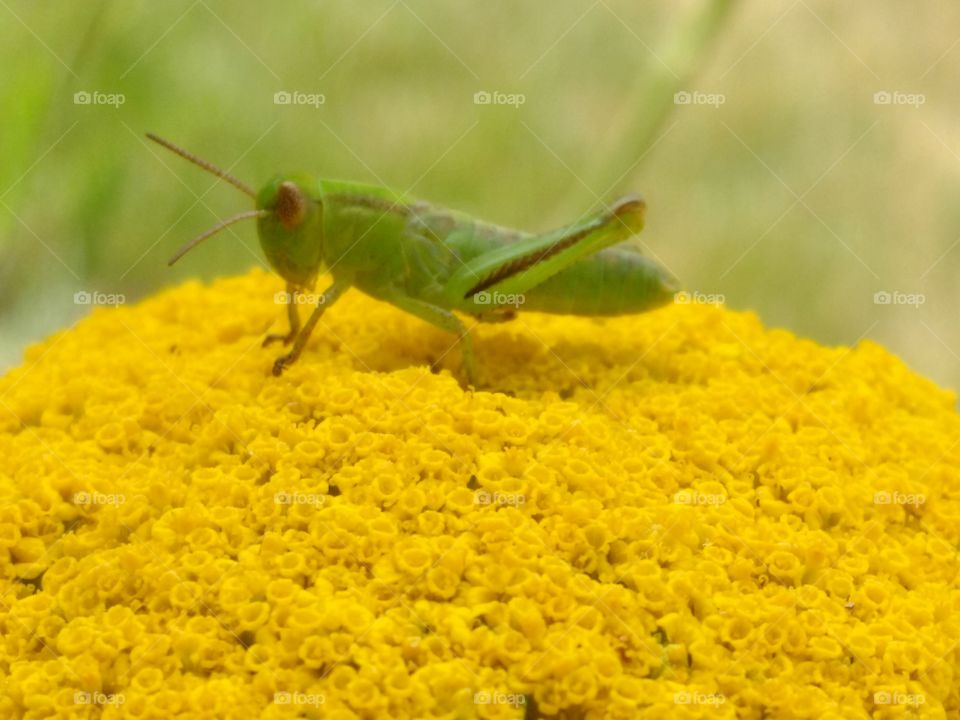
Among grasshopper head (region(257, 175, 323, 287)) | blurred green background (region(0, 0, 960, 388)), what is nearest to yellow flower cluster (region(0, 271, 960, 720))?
grasshopper head (region(257, 175, 323, 287))

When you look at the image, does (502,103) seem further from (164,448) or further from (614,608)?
(614,608)

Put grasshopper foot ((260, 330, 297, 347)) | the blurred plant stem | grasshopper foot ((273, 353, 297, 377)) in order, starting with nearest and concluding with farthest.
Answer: grasshopper foot ((273, 353, 297, 377)), grasshopper foot ((260, 330, 297, 347)), the blurred plant stem

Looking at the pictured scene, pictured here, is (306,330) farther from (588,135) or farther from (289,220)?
(588,135)

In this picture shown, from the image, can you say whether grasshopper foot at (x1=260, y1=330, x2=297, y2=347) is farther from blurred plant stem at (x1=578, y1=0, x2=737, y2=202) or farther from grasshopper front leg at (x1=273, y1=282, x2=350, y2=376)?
blurred plant stem at (x1=578, y1=0, x2=737, y2=202)

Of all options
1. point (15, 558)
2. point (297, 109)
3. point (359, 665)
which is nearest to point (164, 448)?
point (15, 558)

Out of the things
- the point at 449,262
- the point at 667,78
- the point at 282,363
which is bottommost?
the point at 282,363

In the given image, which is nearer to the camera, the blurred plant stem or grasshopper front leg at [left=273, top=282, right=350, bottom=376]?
grasshopper front leg at [left=273, top=282, right=350, bottom=376]

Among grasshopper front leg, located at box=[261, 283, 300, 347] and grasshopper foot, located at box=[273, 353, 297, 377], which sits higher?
grasshopper front leg, located at box=[261, 283, 300, 347]

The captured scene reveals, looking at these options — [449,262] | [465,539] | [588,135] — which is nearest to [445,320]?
[449,262]
